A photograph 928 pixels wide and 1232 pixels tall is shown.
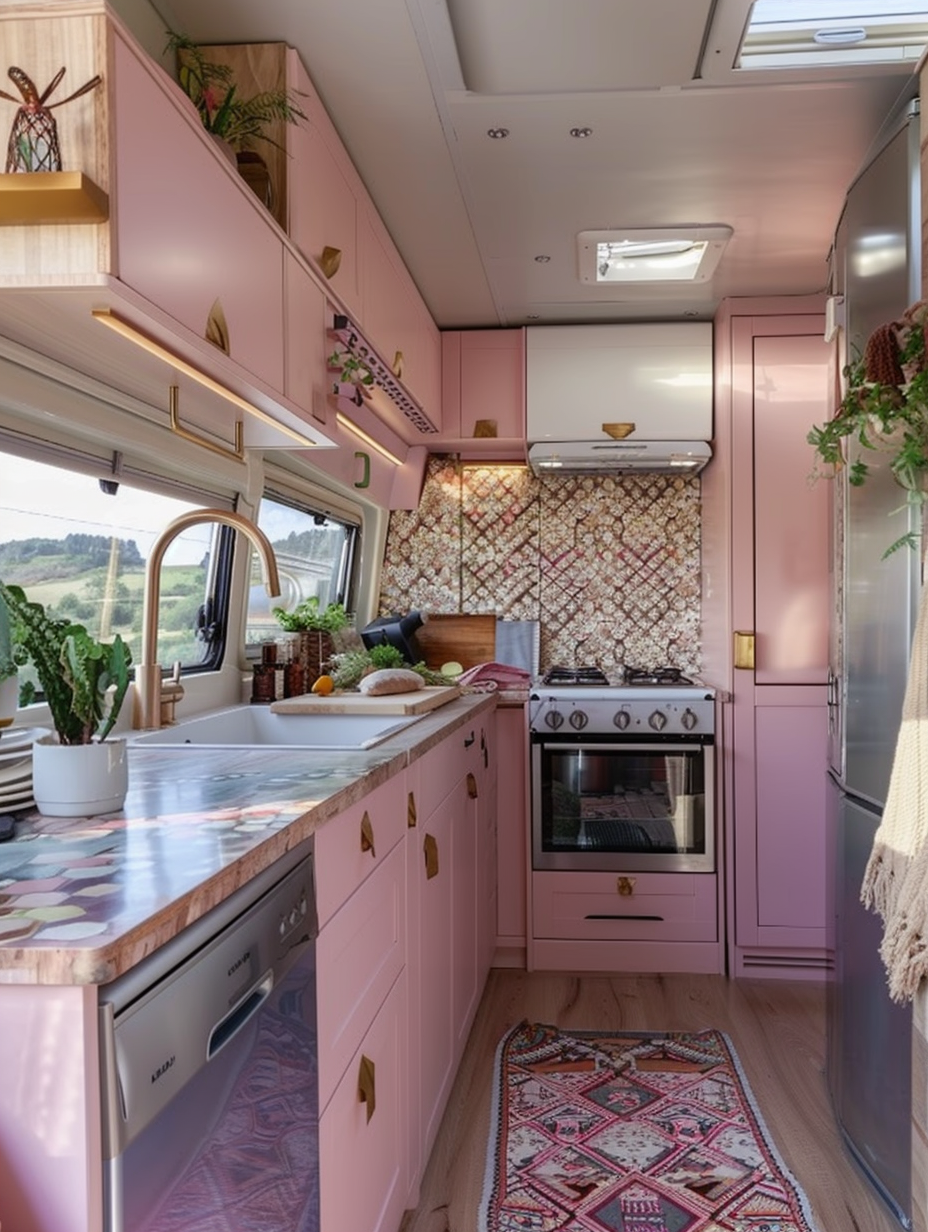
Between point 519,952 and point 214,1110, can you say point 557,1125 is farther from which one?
Answer: point 214,1110

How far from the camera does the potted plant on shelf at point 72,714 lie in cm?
129

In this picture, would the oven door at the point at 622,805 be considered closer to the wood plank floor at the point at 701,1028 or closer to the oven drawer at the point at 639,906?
the oven drawer at the point at 639,906

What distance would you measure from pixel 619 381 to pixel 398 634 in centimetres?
130

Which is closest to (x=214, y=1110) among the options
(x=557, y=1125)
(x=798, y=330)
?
(x=557, y=1125)

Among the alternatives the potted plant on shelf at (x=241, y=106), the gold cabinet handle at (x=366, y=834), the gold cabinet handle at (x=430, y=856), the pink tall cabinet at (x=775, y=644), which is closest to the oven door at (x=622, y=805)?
the pink tall cabinet at (x=775, y=644)

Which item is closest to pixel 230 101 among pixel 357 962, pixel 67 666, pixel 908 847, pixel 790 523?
pixel 67 666

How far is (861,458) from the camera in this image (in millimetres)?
2191

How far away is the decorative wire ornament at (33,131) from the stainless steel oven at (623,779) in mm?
2565

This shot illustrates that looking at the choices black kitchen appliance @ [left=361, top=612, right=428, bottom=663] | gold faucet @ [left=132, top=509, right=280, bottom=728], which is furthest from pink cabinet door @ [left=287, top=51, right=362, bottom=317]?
black kitchen appliance @ [left=361, top=612, right=428, bottom=663]

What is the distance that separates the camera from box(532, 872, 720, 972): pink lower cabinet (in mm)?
3494

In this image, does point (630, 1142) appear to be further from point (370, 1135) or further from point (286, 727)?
point (286, 727)

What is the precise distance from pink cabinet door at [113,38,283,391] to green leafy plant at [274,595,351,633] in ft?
4.64

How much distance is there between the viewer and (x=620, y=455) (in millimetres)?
3826

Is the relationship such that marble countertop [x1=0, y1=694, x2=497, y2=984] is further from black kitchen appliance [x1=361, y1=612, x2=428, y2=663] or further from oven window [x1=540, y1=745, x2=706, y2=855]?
black kitchen appliance [x1=361, y1=612, x2=428, y2=663]
